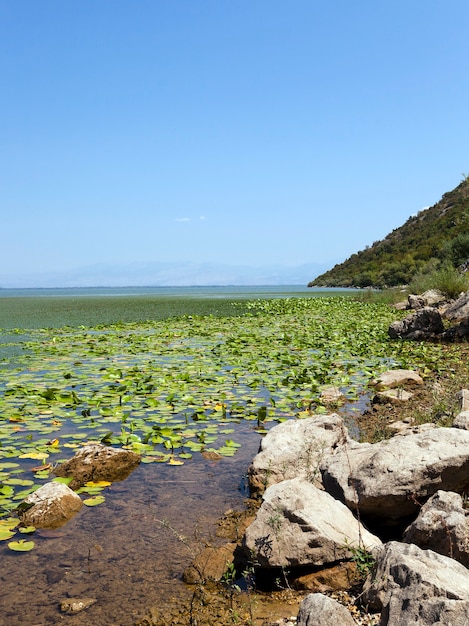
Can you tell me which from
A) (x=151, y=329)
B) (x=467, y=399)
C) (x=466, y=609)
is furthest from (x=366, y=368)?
(x=151, y=329)

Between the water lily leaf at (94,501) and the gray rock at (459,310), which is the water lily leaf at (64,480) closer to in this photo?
the water lily leaf at (94,501)

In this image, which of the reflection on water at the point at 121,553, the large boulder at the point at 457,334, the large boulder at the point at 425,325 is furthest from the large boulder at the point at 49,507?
the large boulder at the point at 457,334

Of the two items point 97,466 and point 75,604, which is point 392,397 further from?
point 75,604

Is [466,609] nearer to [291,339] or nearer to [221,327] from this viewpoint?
[291,339]

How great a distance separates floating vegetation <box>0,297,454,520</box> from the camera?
6742mm

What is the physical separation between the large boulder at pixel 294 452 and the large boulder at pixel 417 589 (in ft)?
6.70

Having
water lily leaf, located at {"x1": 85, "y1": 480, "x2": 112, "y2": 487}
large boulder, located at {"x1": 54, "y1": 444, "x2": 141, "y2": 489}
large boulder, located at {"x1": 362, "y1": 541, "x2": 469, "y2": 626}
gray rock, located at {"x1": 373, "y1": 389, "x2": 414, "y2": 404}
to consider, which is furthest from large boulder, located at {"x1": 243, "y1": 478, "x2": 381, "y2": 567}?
gray rock, located at {"x1": 373, "y1": 389, "x2": 414, "y2": 404}

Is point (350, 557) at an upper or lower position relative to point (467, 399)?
lower

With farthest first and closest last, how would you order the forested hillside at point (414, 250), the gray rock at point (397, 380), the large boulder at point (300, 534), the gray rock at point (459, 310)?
the forested hillside at point (414, 250), the gray rock at point (459, 310), the gray rock at point (397, 380), the large boulder at point (300, 534)

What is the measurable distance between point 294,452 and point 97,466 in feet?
7.45

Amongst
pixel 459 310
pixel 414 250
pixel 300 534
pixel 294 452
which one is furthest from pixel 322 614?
pixel 414 250

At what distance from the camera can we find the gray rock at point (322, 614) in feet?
9.00

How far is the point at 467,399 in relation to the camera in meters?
6.97

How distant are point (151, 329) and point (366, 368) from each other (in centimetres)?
1286
